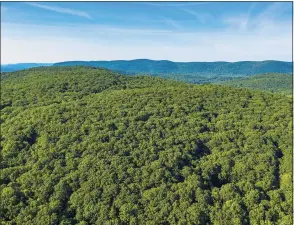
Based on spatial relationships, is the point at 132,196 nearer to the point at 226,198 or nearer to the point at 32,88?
the point at 226,198

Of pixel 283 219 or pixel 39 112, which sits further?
pixel 39 112

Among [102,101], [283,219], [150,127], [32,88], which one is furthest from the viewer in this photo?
[32,88]

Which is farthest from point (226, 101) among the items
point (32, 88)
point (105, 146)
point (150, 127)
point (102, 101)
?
point (32, 88)

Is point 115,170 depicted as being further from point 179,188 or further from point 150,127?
point 150,127

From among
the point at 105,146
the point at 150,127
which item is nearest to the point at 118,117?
the point at 150,127

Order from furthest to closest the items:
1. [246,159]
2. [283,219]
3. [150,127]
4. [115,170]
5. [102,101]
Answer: [102,101]
[150,127]
[246,159]
[115,170]
[283,219]

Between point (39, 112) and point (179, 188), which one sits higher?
point (39, 112)

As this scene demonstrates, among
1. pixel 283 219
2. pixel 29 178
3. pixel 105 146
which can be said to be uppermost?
pixel 105 146
